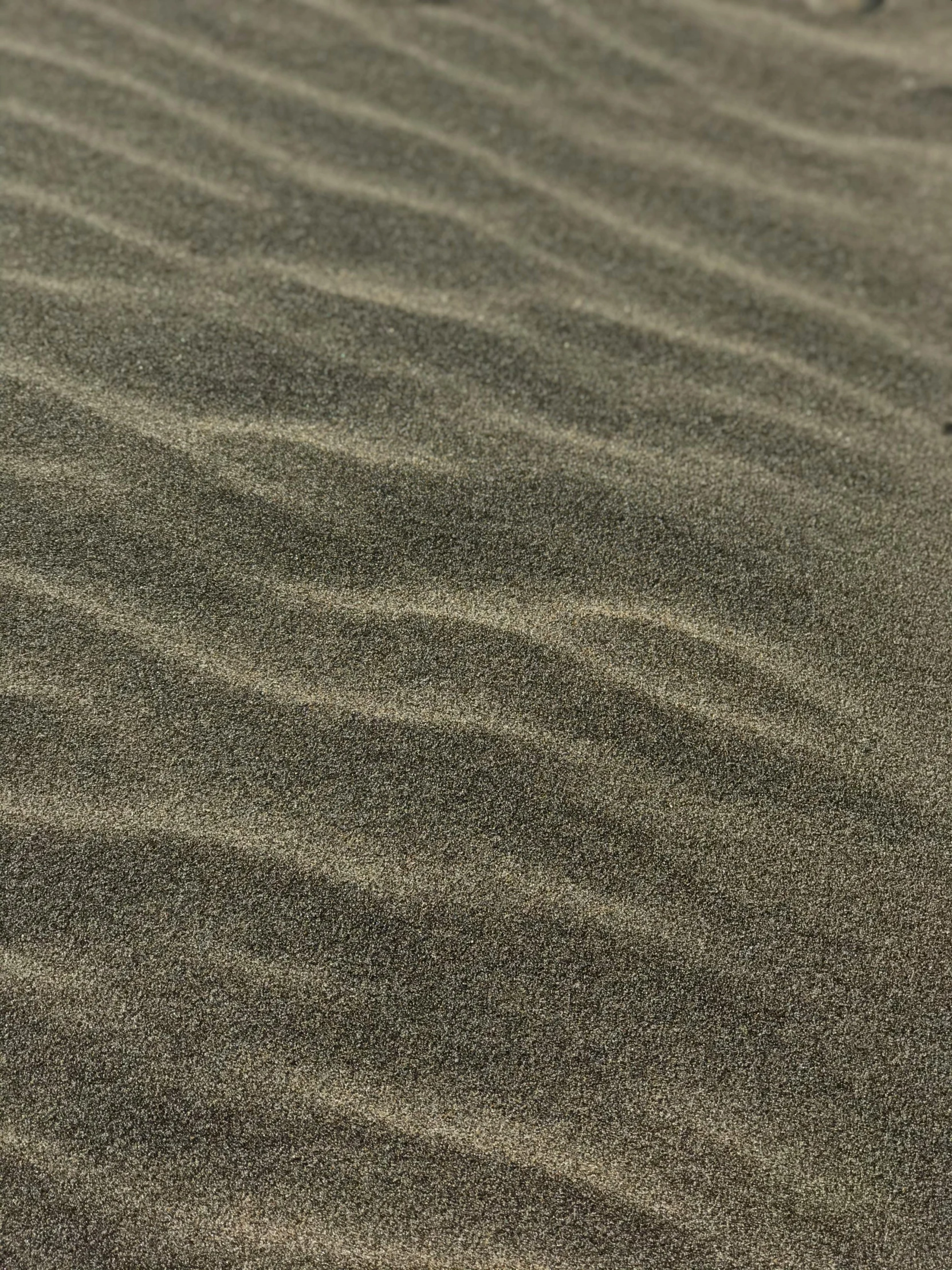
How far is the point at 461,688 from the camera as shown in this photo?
1400mm

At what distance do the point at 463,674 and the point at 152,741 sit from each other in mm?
377

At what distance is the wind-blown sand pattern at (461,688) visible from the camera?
3.79ft

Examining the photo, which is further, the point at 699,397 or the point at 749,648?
the point at 699,397

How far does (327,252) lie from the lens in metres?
1.83

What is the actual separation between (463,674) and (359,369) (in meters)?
0.54

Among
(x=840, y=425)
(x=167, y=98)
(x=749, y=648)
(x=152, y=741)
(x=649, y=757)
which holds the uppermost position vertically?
(x=167, y=98)

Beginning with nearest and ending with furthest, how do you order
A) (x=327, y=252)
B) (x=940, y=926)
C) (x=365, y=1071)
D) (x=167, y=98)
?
(x=365, y=1071) → (x=940, y=926) → (x=327, y=252) → (x=167, y=98)

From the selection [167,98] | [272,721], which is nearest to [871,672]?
[272,721]

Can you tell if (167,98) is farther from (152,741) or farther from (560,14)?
(152,741)

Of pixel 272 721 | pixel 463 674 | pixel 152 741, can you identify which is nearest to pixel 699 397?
→ pixel 463 674

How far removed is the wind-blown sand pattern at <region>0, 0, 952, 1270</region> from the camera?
1.16m

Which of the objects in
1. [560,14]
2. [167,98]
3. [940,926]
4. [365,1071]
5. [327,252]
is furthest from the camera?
[560,14]

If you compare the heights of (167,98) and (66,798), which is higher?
(167,98)

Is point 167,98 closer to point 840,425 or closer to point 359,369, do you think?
point 359,369
